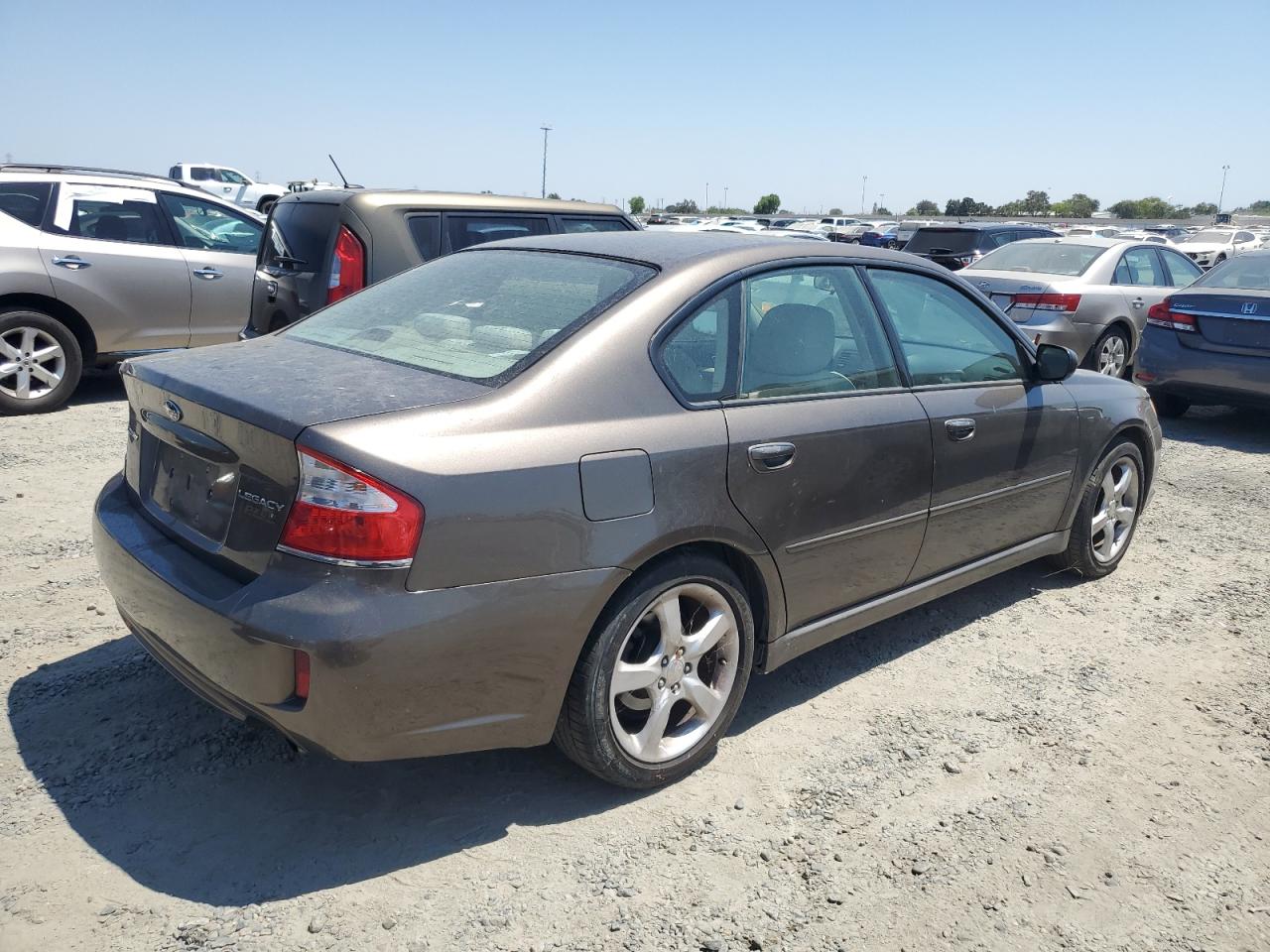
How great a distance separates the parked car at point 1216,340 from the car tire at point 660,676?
21.8 ft

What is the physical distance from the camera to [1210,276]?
9.09 metres

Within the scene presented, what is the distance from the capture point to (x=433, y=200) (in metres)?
6.56

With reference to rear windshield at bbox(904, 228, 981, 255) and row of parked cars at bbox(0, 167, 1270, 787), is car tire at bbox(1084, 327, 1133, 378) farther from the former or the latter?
rear windshield at bbox(904, 228, 981, 255)

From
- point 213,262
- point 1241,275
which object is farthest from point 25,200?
point 1241,275

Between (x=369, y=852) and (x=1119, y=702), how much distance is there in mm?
2754

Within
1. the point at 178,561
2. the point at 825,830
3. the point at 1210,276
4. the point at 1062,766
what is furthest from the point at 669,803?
the point at 1210,276

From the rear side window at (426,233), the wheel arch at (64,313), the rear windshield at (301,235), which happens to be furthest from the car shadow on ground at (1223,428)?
the wheel arch at (64,313)

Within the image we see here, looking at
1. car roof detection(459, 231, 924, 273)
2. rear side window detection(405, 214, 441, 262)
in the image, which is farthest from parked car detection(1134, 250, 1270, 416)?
rear side window detection(405, 214, 441, 262)

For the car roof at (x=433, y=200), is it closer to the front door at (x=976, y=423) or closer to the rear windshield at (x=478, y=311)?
the rear windshield at (x=478, y=311)

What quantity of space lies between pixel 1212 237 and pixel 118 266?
3431cm

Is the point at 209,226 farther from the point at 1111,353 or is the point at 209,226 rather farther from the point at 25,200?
the point at 1111,353

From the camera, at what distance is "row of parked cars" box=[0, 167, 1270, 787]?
251 cm

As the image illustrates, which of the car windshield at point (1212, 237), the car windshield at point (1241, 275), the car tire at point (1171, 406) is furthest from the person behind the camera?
the car windshield at point (1212, 237)

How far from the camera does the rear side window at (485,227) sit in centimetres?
667
